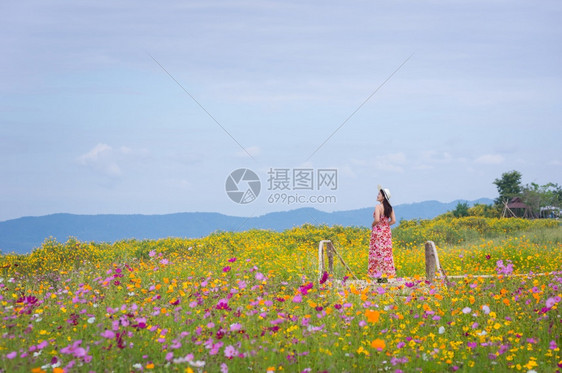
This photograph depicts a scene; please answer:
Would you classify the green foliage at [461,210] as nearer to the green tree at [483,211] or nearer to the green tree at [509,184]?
the green tree at [483,211]

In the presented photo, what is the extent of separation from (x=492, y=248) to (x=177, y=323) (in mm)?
12545

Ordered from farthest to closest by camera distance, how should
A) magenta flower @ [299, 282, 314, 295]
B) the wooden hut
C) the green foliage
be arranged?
the wooden hut → the green foliage → magenta flower @ [299, 282, 314, 295]

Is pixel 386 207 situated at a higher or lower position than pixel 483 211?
higher

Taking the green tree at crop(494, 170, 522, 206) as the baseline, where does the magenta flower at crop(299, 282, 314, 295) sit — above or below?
below

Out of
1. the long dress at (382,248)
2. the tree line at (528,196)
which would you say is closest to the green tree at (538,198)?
the tree line at (528,196)

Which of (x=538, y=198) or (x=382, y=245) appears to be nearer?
(x=382, y=245)

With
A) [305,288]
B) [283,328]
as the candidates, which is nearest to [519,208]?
[305,288]

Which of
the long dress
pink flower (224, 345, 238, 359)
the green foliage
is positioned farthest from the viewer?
the green foliage

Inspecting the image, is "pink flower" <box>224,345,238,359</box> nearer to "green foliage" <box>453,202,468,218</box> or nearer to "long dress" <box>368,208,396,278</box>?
"long dress" <box>368,208,396,278</box>

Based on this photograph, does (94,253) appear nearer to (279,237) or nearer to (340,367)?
(279,237)

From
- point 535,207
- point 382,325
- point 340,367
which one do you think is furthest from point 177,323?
point 535,207

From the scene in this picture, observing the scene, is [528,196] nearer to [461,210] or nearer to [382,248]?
[461,210]

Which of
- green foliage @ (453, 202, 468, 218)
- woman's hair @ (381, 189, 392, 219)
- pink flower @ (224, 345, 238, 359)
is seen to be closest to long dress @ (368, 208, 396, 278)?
woman's hair @ (381, 189, 392, 219)

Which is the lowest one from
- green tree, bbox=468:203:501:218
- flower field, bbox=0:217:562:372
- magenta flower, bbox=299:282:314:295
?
flower field, bbox=0:217:562:372
